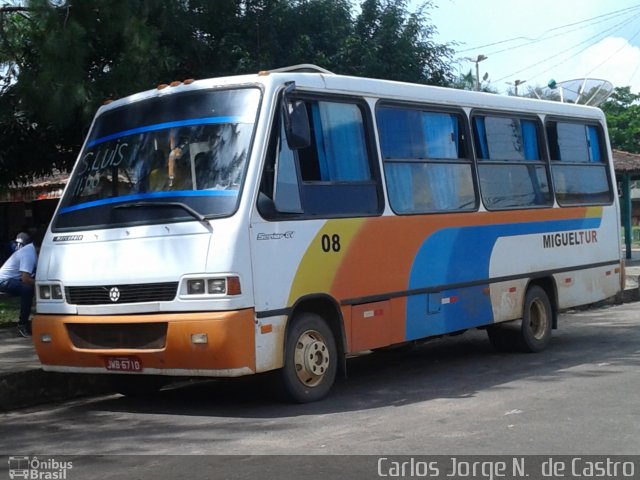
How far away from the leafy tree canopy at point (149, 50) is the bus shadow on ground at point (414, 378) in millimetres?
3992

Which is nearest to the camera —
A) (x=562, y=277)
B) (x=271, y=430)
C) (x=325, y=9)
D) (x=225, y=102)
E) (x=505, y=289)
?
(x=271, y=430)

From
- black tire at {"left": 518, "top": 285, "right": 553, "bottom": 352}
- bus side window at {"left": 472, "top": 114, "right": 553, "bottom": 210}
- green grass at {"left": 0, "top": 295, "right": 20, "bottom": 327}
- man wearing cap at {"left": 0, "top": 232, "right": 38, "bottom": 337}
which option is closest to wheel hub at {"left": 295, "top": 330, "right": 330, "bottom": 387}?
bus side window at {"left": 472, "top": 114, "right": 553, "bottom": 210}

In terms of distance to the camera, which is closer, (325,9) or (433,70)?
(325,9)

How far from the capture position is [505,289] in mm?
11062

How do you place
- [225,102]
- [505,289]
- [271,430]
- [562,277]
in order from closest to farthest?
[271,430] → [225,102] → [505,289] → [562,277]

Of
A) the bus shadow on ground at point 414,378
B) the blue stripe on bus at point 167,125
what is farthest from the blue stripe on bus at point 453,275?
the blue stripe on bus at point 167,125

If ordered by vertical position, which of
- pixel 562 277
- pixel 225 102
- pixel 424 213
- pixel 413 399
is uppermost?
pixel 225 102

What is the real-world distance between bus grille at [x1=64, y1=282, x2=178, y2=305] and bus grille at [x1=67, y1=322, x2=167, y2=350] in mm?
200

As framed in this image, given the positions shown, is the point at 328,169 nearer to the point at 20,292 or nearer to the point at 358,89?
the point at 358,89

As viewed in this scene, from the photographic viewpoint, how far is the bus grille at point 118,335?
7.86m

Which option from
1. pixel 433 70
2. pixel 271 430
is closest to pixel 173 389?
pixel 271 430

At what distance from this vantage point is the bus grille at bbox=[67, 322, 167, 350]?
25.8 feet

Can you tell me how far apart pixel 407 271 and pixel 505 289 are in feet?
6.59

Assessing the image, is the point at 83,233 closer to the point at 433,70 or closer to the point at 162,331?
the point at 162,331
